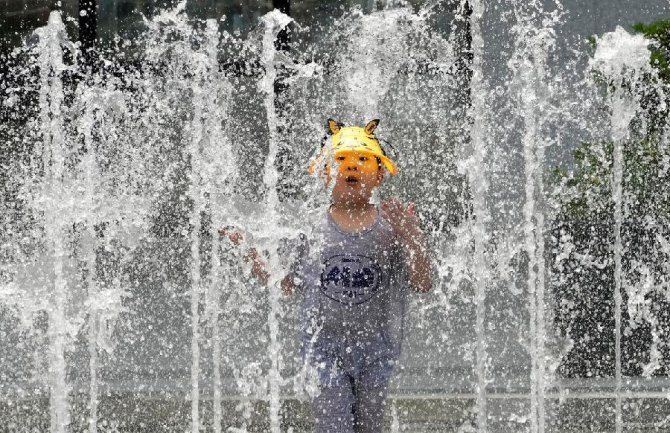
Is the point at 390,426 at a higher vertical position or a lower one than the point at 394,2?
lower

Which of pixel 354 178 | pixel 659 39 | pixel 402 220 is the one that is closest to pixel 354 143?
pixel 354 178

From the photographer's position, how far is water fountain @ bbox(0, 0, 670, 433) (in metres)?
6.95

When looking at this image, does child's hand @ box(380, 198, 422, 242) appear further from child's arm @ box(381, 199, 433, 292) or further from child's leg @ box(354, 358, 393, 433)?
child's leg @ box(354, 358, 393, 433)

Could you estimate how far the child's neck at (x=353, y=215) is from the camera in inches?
136

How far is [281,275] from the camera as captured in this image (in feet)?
11.6

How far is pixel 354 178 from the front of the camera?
350cm

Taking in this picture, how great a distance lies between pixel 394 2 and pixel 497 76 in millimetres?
1066

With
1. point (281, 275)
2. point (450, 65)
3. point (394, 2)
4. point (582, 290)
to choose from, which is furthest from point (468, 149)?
point (281, 275)

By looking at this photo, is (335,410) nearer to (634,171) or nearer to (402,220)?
(402,220)

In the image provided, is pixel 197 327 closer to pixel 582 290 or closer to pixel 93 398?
pixel 93 398

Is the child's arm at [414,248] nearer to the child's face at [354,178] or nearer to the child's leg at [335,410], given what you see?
the child's face at [354,178]

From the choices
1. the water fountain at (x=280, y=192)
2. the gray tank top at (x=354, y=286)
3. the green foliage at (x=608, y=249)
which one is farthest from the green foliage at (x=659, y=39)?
the gray tank top at (x=354, y=286)

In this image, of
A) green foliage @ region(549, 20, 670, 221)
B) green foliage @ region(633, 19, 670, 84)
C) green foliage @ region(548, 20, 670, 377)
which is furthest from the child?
green foliage @ region(633, 19, 670, 84)

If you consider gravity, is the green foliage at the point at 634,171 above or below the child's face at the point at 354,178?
above
